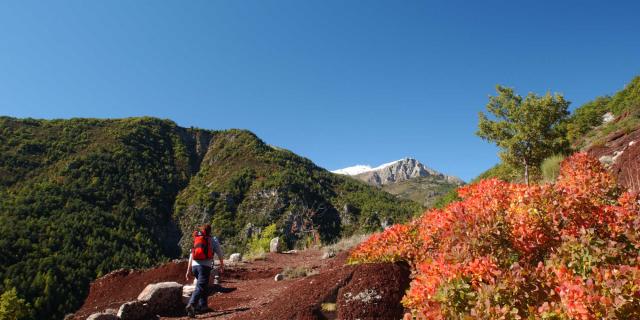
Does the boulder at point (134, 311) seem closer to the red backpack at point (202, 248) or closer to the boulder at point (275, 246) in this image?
the red backpack at point (202, 248)

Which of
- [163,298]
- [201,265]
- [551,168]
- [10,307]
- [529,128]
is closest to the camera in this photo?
[201,265]

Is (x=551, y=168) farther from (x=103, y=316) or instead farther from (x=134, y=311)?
(x=103, y=316)

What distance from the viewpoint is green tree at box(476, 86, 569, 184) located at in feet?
52.5

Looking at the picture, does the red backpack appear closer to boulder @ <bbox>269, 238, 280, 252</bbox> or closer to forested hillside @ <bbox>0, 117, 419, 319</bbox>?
boulder @ <bbox>269, 238, 280, 252</bbox>

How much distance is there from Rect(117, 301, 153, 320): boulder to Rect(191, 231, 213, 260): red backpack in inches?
65.2

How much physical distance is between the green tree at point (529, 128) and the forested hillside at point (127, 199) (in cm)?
3622

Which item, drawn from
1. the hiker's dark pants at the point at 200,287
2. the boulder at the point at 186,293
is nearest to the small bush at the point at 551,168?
the hiker's dark pants at the point at 200,287

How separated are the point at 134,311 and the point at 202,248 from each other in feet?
6.74

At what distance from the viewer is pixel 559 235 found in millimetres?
4137

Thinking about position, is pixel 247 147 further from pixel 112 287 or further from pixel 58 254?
pixel 112 287

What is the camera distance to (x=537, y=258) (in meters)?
4.21

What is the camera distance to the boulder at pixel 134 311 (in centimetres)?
811

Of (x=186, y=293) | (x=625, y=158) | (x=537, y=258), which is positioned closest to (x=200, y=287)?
(x=186, y=293)

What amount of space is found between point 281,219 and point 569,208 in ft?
277
